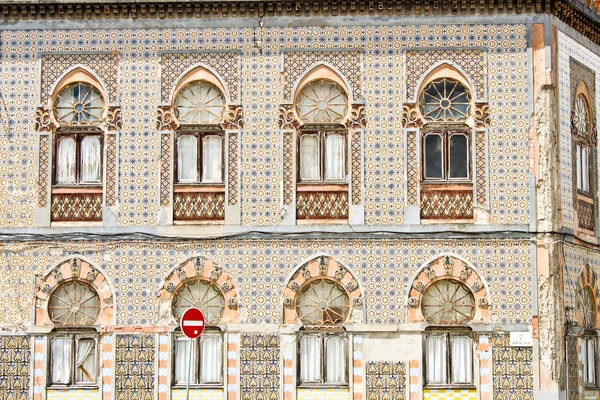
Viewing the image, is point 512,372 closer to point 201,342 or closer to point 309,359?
point 309,359

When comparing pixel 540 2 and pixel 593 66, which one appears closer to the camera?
pixel 540 2

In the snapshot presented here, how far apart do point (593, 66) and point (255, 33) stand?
24.1 ft

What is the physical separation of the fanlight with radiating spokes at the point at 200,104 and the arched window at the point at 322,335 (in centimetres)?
384

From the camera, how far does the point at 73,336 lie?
24734 millimetres

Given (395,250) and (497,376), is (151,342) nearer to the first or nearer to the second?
(395,250)

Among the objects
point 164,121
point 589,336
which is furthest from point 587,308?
point 164,121

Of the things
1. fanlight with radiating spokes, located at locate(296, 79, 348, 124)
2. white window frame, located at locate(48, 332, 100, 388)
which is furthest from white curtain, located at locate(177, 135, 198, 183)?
white window frame, located at locate(48, 332, 100, 388)

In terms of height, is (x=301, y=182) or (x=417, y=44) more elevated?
(x=417, y=44)

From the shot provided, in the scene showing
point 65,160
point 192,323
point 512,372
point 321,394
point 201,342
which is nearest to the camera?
point 192,323

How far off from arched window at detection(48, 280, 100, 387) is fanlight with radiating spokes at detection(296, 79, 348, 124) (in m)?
5.42

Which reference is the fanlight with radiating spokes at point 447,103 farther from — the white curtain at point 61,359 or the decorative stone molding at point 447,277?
the white curtain at point 61,359

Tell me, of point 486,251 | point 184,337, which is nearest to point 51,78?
point 184,337

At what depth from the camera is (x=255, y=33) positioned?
25109 mm

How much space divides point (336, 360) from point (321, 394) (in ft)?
2.34
